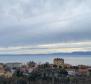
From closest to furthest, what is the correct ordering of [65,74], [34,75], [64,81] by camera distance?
[64,81] → [34,75] → [65,74]

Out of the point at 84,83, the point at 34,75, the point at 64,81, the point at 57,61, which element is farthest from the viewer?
the point at 57,61

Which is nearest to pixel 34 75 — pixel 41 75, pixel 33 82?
pixel 41 75

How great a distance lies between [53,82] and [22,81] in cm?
322

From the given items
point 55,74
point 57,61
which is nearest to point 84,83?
point 55,74

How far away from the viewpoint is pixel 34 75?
41562 mm

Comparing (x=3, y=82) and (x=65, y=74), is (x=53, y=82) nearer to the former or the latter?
(x=3, y=82)

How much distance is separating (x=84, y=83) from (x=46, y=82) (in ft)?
12.7

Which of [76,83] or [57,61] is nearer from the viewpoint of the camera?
[76,83]

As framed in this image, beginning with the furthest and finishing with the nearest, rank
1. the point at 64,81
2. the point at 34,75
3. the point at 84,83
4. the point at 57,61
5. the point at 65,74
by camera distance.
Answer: the point at 57,61
the point at 65,74
the point at 34,75
the point at 64,81
the point at 84,83

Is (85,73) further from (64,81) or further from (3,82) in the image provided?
(3,82)

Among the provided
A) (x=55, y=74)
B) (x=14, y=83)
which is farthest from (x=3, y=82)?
(x=55, y=74)

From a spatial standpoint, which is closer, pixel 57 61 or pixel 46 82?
pixel 46 82

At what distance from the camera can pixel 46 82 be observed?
36.1 m

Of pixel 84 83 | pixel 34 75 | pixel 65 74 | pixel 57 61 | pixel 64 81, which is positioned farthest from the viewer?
pixel 57 61
